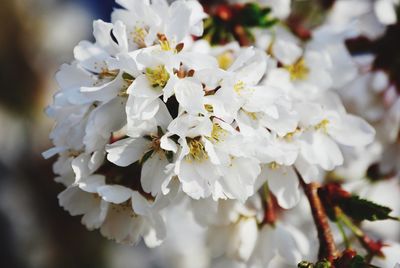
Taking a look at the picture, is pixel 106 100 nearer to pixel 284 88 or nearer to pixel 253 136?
pixel 253 136

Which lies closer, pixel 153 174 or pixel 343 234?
pixel 153 174

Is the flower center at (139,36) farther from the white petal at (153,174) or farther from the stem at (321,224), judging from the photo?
the stem at (321,224)

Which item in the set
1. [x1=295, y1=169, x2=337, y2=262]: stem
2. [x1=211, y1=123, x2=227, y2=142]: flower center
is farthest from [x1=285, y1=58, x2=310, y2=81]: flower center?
[x1=211, y1=123, x2=227, y2=142]: flower center

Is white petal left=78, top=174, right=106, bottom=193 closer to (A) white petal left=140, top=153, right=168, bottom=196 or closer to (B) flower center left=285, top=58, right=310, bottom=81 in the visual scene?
(A) white petal left=140, top=153, right=168, bottom=196

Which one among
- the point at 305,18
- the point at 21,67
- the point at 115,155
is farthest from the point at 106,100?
the point at 21,67

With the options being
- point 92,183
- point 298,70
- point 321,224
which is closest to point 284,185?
point 321,224

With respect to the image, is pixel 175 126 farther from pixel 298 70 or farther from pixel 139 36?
pixel 298 70

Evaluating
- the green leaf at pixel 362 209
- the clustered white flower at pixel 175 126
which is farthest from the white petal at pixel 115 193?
the green leaf at pixel 362 209
